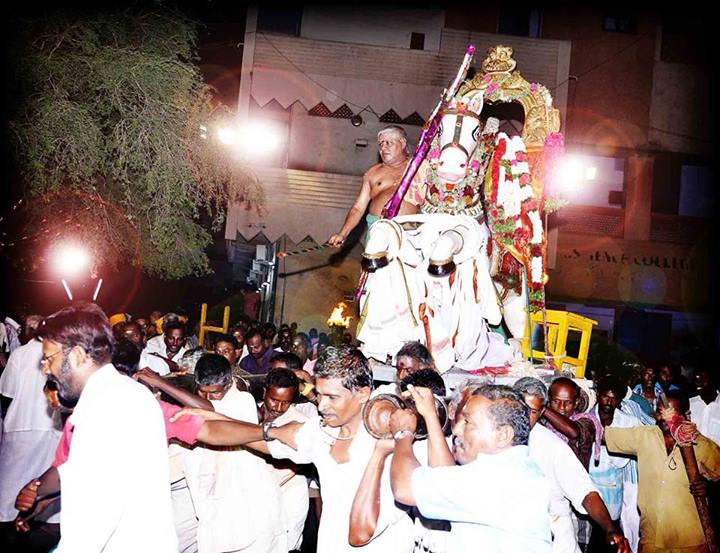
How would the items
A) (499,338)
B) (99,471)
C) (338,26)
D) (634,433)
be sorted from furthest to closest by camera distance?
(338,26), (499,338), (634,433), (99,471)

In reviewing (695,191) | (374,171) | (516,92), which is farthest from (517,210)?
(695,191)

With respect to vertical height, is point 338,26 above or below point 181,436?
above

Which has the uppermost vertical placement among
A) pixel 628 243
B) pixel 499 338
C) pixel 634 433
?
pixel 628 243

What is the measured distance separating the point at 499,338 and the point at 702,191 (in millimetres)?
16179

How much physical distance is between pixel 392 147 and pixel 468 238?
1578 millimetres

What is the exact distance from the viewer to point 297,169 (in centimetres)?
1912

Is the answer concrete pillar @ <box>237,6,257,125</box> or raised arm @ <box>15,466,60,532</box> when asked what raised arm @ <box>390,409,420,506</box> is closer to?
raised arm @ <box>15,466,60,532</box>

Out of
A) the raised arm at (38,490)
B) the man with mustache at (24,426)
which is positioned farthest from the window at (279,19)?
the raised arm at (38,490)

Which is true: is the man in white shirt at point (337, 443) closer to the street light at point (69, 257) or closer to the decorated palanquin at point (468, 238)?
the decorated palanquin at point (468, 238)

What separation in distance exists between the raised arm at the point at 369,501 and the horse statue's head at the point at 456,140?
461 centimetres

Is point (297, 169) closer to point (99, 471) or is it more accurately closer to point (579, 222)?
point (579, 222)

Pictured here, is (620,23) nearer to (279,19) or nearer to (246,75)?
(279,19)

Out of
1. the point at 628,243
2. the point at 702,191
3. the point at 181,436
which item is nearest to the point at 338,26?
the point at 628,243

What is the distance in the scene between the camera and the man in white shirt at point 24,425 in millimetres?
7734
